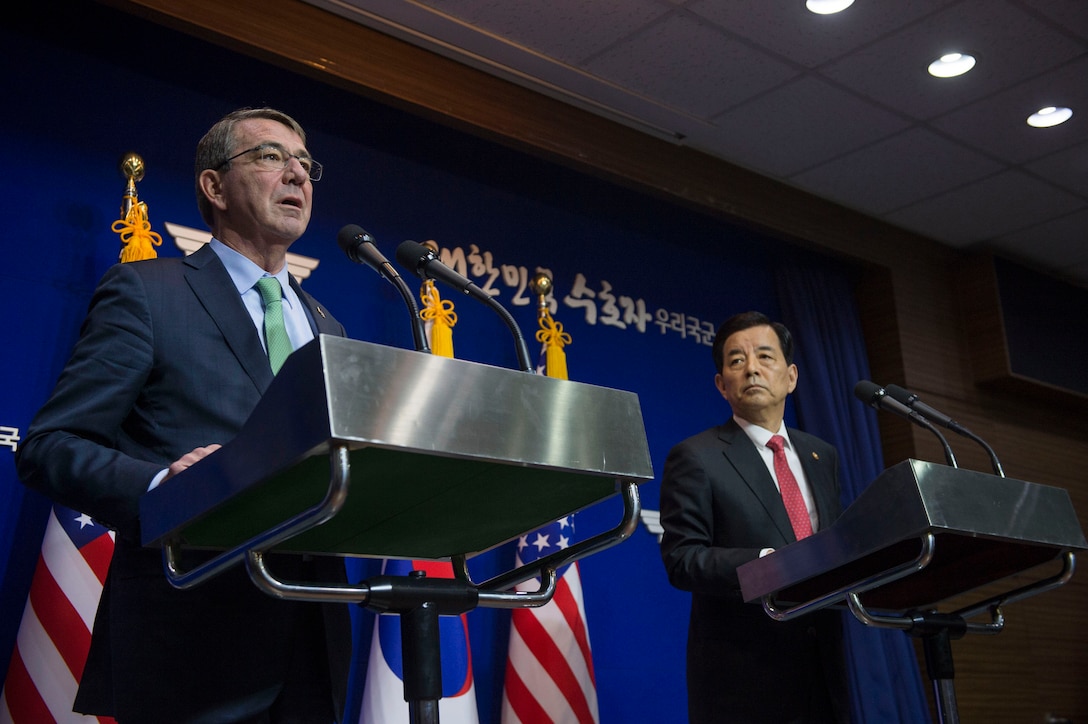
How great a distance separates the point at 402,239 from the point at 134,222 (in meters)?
1.18

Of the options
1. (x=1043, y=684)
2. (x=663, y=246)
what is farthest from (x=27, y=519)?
(x=1043, y=684)

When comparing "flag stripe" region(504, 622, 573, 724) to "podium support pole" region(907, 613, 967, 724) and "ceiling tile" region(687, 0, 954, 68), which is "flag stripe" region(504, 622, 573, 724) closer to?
"podium support pole" region(907, 613, 967, 724)

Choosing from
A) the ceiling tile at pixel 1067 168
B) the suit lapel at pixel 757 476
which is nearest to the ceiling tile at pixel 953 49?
the ceiling tile at pixel 1067 168

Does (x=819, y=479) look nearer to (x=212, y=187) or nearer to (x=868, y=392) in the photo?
(x=868, y=392)

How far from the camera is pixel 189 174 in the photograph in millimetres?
3824

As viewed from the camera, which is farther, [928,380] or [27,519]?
[928,380]

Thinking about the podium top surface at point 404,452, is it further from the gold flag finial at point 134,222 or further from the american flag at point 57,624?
the gold flag finial at point 134,222

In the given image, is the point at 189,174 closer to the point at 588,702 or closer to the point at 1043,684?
the point at 588,702

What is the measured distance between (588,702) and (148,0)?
2768mm

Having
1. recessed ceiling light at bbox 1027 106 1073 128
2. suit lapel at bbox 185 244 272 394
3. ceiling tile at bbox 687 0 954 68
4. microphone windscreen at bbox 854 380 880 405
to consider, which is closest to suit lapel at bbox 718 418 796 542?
microphone windscreen at bbox 854 380 880 405

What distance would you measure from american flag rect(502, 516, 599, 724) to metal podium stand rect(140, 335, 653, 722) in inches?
95.7

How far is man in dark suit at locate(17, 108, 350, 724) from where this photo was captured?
142 centimetres

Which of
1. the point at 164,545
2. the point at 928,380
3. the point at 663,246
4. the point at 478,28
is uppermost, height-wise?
the point at 478,28

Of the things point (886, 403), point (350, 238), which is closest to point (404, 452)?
point (350, 238)
